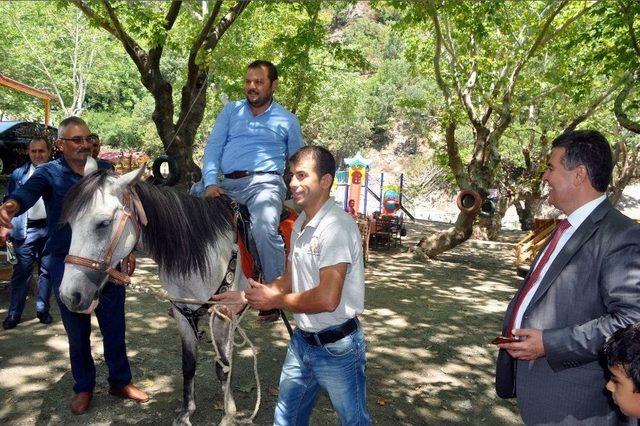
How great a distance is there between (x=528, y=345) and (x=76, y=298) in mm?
2436

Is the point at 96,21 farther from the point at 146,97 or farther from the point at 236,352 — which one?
the point at 146,97

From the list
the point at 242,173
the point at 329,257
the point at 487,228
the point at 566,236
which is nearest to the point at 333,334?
the point at 329,257

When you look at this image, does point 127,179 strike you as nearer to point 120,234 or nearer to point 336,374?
point 120,234

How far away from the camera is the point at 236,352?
17.0 feet

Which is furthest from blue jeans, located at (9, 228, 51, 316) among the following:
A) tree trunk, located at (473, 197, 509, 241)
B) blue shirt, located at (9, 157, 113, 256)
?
tree trunk, located at (473, 197, 509, 241)

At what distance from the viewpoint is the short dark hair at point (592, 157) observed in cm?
205

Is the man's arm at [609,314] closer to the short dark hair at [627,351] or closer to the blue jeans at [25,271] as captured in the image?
the short dark hair at [627,351]

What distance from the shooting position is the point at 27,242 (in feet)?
18.5

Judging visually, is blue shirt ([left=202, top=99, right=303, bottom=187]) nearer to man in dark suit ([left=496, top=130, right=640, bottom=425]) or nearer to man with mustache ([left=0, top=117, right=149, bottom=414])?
man with mustache ([left=0, top=117, right=149, bottom=414])

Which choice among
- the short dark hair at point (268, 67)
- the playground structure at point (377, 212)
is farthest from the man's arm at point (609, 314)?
the playground structure at point (377, 212)

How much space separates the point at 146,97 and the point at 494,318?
137 ft

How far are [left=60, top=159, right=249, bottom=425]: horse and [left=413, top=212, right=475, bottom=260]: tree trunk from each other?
8.71 metres

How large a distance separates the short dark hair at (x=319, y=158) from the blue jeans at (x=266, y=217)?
1303mm

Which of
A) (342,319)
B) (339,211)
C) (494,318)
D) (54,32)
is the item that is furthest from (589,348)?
(54,32)
